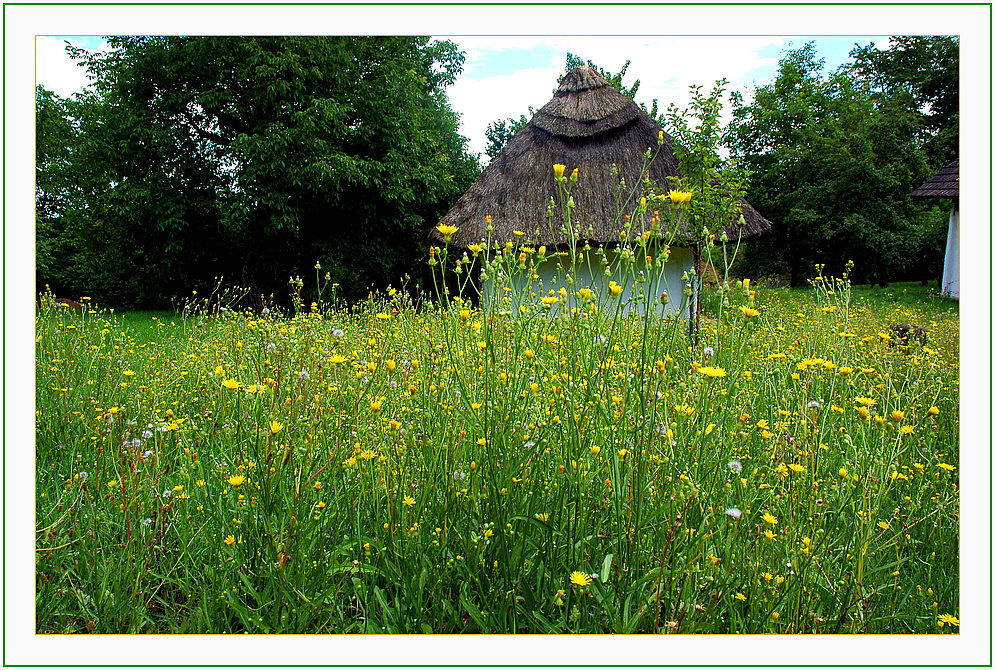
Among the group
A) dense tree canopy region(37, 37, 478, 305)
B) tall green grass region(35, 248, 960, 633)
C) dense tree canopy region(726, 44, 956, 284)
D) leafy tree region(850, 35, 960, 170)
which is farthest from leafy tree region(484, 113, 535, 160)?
tall green grass region(35, 248, 960, 633)

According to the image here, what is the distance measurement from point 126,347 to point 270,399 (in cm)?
291

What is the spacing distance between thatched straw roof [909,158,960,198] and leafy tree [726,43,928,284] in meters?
1.07

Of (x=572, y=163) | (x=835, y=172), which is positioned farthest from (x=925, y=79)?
(x=835, y=172)

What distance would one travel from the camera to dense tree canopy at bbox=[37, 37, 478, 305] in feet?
27.2

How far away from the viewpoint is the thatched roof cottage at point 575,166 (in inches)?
374

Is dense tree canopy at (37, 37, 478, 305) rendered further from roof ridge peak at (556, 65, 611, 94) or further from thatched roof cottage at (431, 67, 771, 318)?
roof ridge peak at (556, 65, 611, 94)

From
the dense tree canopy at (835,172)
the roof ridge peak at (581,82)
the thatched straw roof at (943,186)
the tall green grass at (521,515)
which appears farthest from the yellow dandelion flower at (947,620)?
the roof ridge peak at (581,82)

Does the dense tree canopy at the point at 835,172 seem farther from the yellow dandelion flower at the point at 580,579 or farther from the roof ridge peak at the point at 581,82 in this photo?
the yellow dandelion flower at the point at 580,579

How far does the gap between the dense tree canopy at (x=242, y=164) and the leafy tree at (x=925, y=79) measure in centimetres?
708

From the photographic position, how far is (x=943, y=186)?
9.97 m

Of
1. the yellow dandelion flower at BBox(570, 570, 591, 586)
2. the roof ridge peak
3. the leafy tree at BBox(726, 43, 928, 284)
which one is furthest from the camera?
the leafy tree at BBox(726, 43, 928, 284)
